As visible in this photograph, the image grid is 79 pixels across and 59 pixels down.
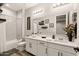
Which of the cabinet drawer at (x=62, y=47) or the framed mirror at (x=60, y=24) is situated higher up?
the framed mirror at (x=60, y=24)

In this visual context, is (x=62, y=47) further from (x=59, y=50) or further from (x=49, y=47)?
(x=49, y=47)

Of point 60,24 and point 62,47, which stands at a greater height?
point 60,24

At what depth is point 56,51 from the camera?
1396 mm

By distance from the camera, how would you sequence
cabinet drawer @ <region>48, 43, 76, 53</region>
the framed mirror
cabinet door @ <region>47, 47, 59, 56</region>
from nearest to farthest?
cabinet drawer @ <region>48, 43, 76, 53</region>
cabinet door @ <region>47, 47, 59, 56</region>
the framed mirror

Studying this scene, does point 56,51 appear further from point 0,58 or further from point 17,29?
point 0,58

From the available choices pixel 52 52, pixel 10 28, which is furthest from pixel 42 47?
pixel 10 28

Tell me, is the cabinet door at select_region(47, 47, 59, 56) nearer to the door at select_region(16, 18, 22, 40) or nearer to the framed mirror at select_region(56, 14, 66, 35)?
the framed mirror at select_region(56, 14, 66, 35)

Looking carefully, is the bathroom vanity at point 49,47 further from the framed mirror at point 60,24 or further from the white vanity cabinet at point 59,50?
the framed mirror at point 60,24

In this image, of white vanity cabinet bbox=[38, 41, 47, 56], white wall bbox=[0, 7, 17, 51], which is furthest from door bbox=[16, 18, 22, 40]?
white vanity cabinet bbox=[38, 41, 47, 56]

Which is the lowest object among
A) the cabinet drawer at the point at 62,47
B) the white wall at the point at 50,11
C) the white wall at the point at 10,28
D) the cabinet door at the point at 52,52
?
the cabinet door at the point at 52,52

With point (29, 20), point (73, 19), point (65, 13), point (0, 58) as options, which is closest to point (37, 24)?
point (29, 20)

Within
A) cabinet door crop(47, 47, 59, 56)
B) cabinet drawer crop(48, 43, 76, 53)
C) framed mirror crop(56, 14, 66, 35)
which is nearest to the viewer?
cabinet drawer crop(48, 43, 76, 53)

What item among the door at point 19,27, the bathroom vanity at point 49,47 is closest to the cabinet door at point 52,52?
the bathroom vanity at point 49,47

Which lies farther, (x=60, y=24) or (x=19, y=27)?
(x=60, y=24)
